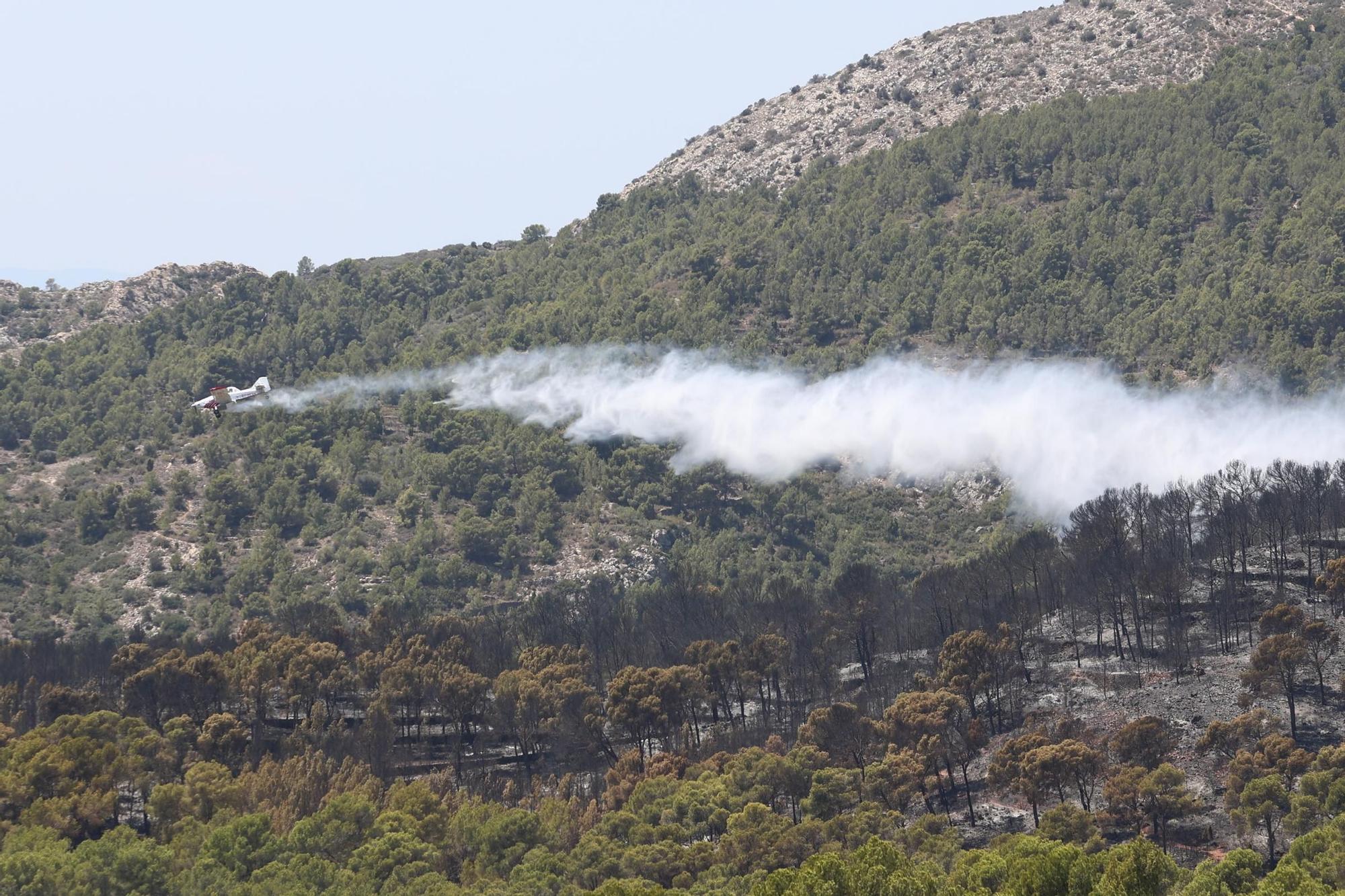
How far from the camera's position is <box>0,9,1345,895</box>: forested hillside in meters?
85.5

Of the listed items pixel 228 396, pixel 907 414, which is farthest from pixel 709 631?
pixel 228 396

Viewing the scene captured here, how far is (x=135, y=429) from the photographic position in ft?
616

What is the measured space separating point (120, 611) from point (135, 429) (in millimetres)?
34647

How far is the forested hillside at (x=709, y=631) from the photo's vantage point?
85.5 metres

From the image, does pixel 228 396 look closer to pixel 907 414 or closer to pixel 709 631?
pixel 709 631

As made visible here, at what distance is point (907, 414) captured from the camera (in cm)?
17875

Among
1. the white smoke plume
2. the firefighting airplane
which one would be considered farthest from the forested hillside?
the firefighting airplane

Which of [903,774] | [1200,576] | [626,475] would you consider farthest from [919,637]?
[626,475]

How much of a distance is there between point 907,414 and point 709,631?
54.6 m

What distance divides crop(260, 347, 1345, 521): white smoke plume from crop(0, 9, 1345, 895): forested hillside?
314cm

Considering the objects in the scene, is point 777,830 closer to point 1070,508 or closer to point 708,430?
point 1070,508

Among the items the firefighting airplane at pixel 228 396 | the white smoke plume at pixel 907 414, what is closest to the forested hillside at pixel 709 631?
the white smoke plume at pixel 907 414

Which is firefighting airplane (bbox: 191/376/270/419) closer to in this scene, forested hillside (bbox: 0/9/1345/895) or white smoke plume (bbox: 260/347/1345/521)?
A: forested hillside (bbox: 0/9/1345/895)

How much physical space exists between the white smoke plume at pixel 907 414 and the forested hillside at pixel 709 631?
3144 mm
